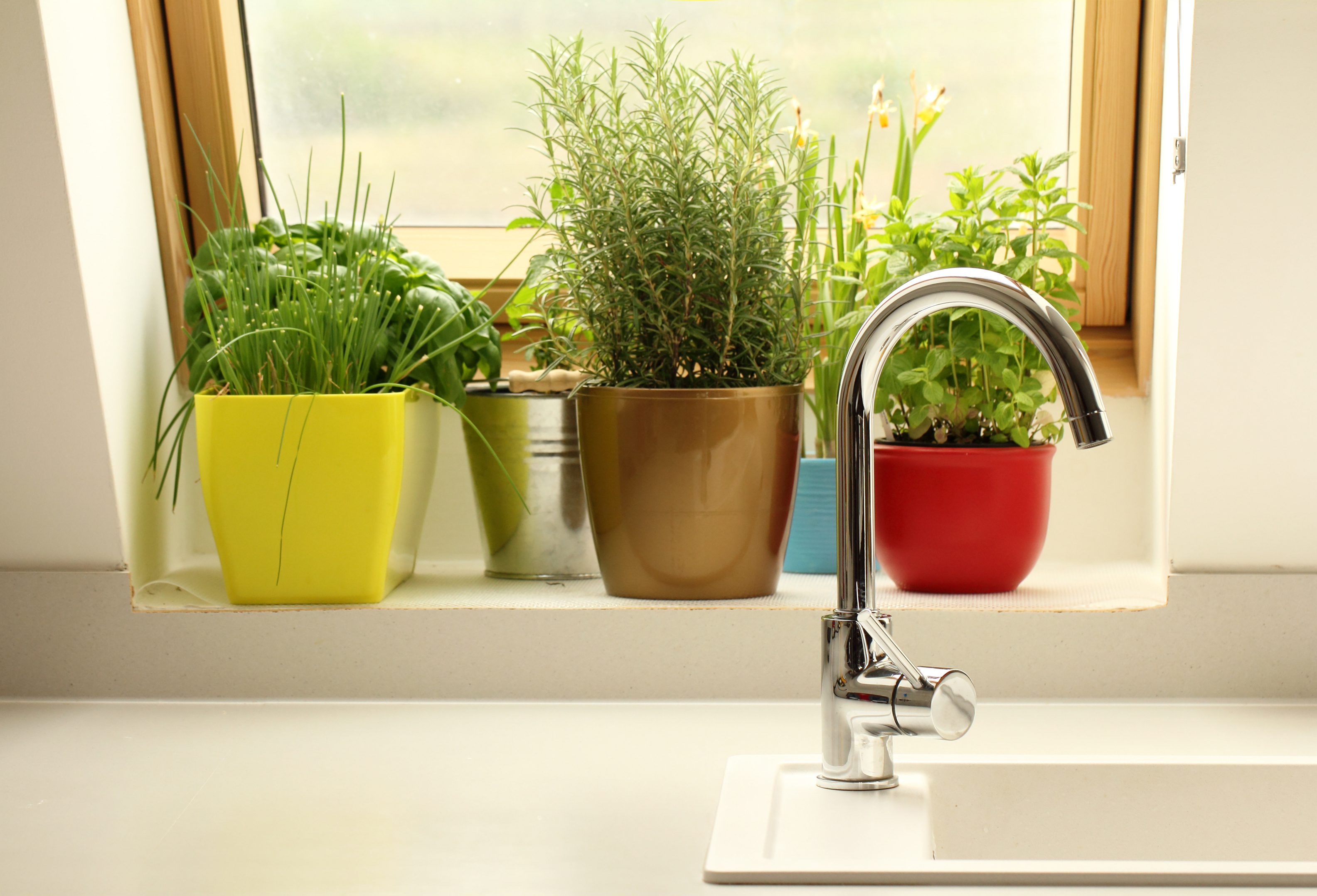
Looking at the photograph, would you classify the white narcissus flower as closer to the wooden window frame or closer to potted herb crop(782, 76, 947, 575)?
potted herb crop(782, 76, 947, 575)

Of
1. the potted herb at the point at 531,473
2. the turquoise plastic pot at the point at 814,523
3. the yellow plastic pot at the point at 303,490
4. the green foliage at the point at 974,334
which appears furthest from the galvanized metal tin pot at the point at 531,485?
the green foliage at the point at 974,334

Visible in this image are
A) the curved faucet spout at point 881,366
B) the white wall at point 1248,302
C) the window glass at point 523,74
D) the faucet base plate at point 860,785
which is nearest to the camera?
the curved faucet spout at point 881,366

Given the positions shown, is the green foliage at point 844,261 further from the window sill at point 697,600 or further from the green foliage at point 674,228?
the window sill at point 697,600

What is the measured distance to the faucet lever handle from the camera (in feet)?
2.29

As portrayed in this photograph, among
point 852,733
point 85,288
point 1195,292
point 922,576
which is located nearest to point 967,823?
point 852,733

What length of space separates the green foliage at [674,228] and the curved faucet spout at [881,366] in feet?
0.88

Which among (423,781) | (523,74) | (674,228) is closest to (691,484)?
(674,228)

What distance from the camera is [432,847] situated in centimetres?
70

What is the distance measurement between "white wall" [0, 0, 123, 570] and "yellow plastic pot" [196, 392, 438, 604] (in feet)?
0.39

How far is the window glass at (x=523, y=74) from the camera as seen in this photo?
1.27 metres

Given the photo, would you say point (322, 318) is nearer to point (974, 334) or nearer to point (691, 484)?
point (691, 484)

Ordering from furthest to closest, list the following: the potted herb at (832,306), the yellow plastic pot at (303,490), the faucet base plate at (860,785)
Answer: the potted herb at (832,306), the yellow plastic pot at (303,490), the faucet base plate at (860,785)

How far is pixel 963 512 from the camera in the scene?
102 centimetres

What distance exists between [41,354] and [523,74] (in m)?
0.64
